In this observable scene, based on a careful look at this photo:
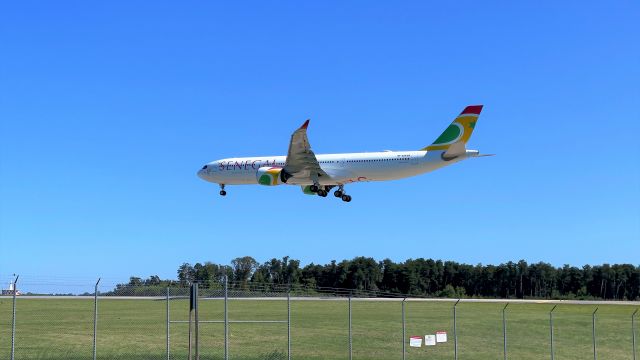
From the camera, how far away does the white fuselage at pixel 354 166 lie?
45.4 m

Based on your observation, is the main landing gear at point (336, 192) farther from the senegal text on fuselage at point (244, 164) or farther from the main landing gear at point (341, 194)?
the senegal text on fuselage at point (244, 164)

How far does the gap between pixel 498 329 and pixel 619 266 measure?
89748 mm

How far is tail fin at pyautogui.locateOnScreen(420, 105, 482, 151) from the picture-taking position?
149 feet

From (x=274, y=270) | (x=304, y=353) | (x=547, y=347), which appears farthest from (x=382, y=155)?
(x=274, y=270)

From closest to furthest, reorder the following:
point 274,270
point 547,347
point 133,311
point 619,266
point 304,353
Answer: point 304,353, point 547,347, point 133,311, point 274,270, point 619,266

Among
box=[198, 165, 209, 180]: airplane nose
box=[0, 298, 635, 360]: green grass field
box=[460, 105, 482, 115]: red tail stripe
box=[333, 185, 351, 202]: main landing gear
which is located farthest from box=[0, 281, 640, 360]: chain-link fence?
box=[460, 105, 482, 115]: red tail stripe

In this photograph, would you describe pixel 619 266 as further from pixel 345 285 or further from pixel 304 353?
pixel 304 353

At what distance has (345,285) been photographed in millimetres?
113688

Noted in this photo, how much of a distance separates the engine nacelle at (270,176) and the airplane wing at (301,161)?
95 centimetres

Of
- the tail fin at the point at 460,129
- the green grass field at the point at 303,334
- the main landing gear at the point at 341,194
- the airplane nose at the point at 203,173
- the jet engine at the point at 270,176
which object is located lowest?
the green grass field at the point at 303,334

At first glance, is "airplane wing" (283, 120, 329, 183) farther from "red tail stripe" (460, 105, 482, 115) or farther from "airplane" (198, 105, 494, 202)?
"red tail stripe" (460, 105, 482, 115)

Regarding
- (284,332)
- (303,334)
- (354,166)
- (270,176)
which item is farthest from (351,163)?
(303,334)

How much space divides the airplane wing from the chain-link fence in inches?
297

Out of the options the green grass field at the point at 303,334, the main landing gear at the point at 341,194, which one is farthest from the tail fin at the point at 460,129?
the green grass field at the point at 303,334
